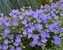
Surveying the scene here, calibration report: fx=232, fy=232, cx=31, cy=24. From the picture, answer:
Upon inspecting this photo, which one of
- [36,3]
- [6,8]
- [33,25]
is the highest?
[36,3]

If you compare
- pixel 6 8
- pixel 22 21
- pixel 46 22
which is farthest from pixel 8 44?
pixel 6 8

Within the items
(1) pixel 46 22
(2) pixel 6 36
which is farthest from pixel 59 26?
(2) pixel 6 36

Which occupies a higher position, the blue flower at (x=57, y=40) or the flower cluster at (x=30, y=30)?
the flower cluster at (x=30, y=30)

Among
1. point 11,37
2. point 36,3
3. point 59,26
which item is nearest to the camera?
point 11,37

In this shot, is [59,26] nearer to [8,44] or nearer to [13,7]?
[8,44]

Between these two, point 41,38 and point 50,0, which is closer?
point 41,38

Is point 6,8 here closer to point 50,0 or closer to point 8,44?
point 50,0

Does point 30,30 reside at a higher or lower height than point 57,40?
higher

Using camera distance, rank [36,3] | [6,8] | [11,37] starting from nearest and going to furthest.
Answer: [11,37]
[6,8]
[36,3]

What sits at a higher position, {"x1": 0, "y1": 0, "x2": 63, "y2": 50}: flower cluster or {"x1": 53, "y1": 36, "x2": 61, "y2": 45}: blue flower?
{"x1": 0, "y1": 0, "x2": 63, "y2": 50}: flower cluster

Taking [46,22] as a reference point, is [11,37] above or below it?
below
